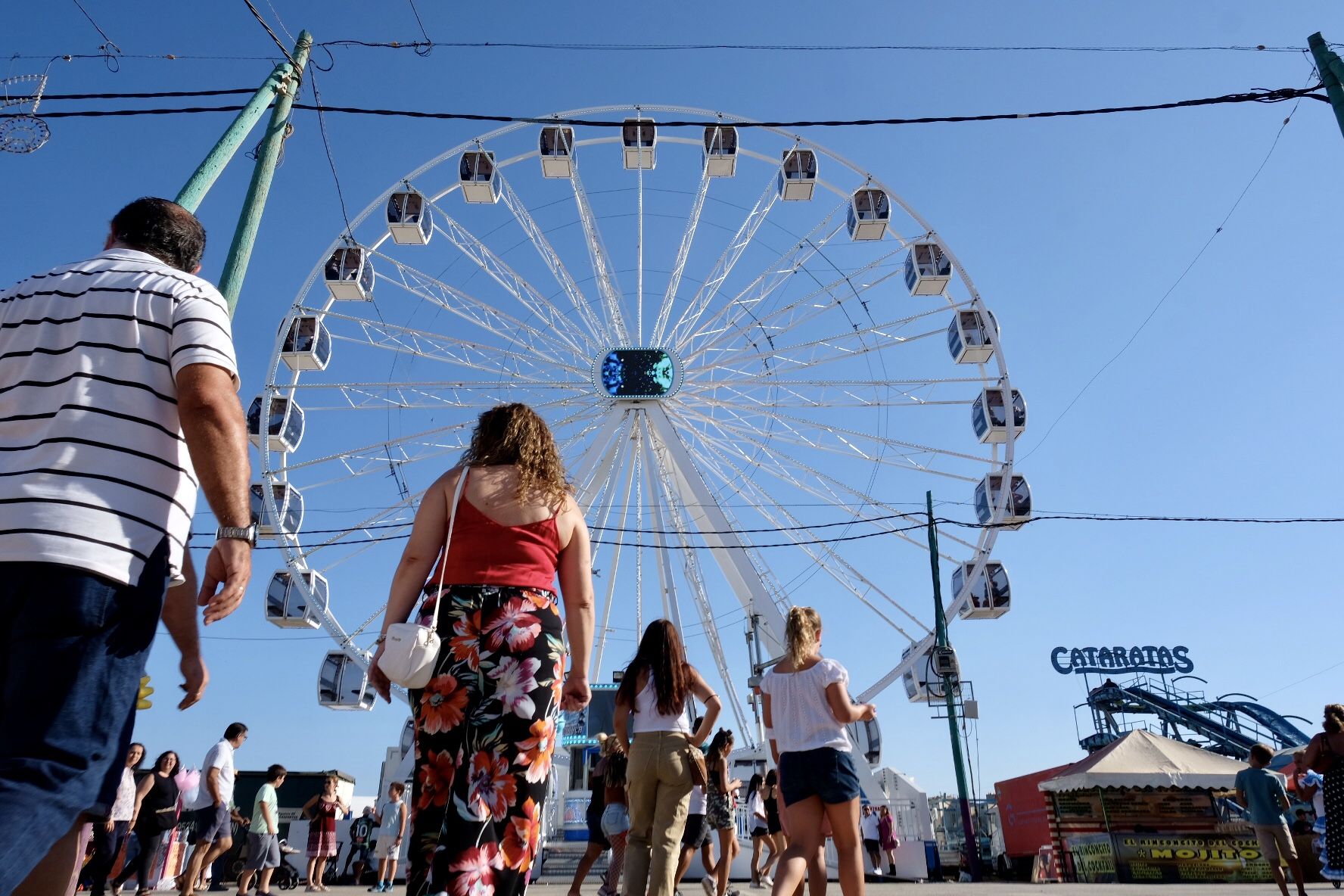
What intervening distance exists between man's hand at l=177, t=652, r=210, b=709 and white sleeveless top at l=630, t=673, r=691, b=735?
306 cm

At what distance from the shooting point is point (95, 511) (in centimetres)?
185

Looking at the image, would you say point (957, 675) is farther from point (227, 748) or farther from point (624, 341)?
point (227, 748)

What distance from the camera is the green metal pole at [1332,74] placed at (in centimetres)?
847

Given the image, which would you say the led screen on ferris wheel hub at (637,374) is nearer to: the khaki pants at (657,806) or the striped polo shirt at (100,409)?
the khaki pants at (657,806)

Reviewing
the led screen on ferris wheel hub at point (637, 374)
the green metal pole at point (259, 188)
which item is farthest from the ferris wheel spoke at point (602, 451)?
the green metal pole at point (259, 188)

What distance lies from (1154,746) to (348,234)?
58.7ft

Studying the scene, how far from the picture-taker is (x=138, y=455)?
1963 millimetres

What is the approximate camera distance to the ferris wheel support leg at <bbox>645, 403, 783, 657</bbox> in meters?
17.0

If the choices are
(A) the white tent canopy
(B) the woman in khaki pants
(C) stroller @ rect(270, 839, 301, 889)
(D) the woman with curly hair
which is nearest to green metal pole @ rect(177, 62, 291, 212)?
(B) the woman in khaki pants

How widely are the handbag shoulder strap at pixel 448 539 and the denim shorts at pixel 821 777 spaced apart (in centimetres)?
238

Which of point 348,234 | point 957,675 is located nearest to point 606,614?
point 957,675

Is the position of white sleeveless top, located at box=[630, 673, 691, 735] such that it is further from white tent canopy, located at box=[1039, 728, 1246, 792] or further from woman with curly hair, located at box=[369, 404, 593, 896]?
white tent canopy, located at box=[1039, 728, 1246, 792]

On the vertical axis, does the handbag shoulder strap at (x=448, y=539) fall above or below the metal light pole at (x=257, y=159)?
below

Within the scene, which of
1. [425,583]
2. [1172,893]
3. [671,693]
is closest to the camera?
[425,583]
